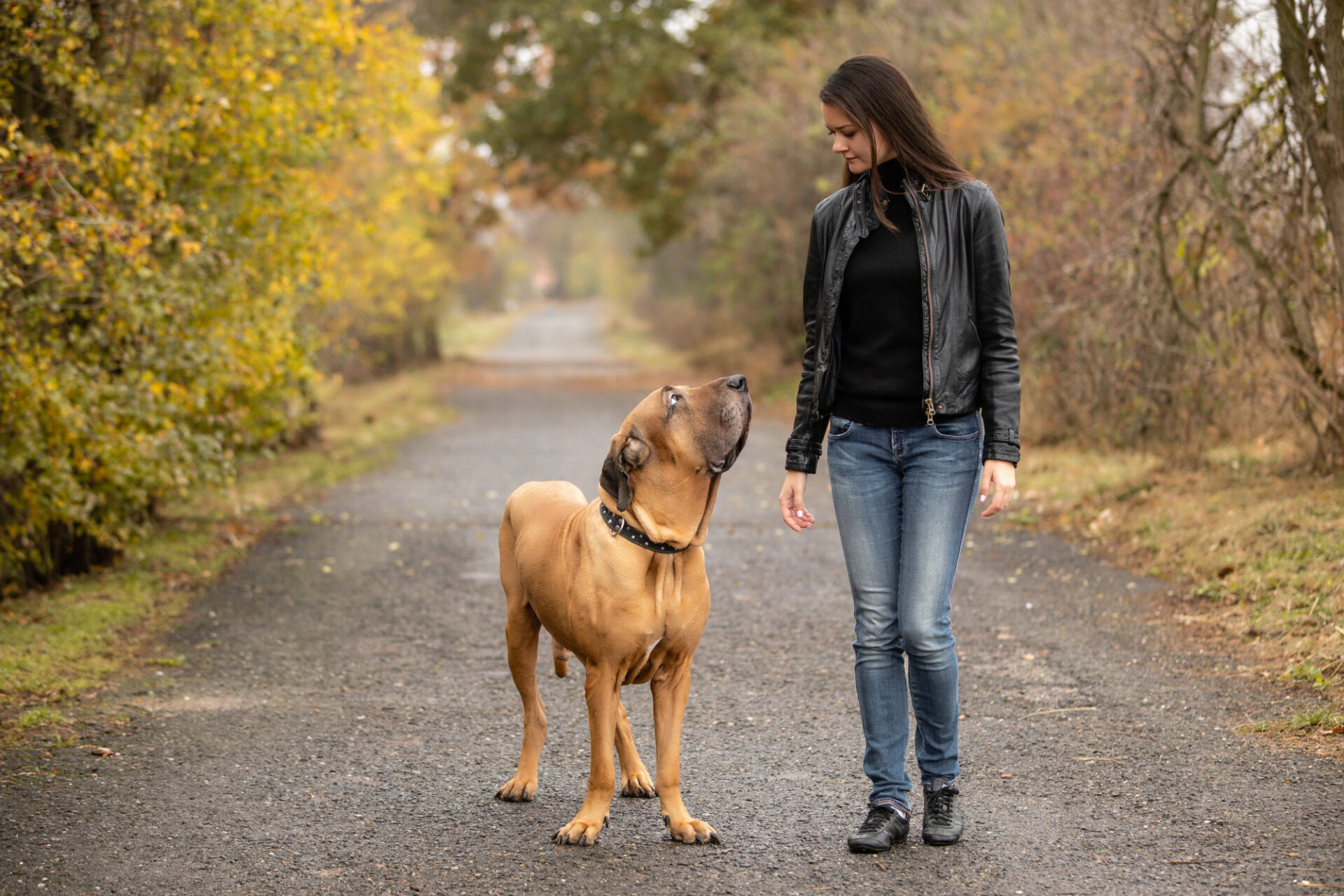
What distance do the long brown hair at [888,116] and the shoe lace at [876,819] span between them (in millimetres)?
1834

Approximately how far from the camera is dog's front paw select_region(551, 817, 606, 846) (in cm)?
387

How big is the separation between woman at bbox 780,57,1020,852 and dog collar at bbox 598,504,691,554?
0.54 meters

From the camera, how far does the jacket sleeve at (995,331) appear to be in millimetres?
3744

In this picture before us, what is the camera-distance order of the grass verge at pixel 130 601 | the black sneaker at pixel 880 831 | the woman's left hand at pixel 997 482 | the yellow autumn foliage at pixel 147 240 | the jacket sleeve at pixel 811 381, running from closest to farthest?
the woman's left hand at pixel 997 482, the black sneaker at pixel 880 831, the jacket sleeve at pixel 811 381, the grass verge at pixel 130 601, the yellow autumn foliage at pixel 147 240

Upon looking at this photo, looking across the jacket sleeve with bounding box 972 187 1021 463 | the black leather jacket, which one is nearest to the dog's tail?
the black leather jacket

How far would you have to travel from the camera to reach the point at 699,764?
15.5ft

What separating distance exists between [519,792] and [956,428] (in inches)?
78.4

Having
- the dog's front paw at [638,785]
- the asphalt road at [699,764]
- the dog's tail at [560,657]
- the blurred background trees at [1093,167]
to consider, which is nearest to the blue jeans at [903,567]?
the asphalt road at [699,764]

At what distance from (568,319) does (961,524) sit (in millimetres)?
75133

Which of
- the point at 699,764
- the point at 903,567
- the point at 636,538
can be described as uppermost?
the point at 636,538

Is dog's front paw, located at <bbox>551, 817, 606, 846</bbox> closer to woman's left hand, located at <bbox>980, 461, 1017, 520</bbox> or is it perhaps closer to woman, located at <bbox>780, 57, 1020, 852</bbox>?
woman, located at <bbox>780, 57, 1020, 852</bbox>

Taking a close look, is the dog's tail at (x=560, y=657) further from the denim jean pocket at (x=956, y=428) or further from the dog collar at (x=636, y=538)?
the denim jean pocket at (x=956, y=428)

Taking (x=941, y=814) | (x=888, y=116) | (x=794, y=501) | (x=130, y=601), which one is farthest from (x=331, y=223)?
(x=941, y=814)

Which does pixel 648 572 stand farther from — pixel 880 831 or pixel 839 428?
pixel 880 831
